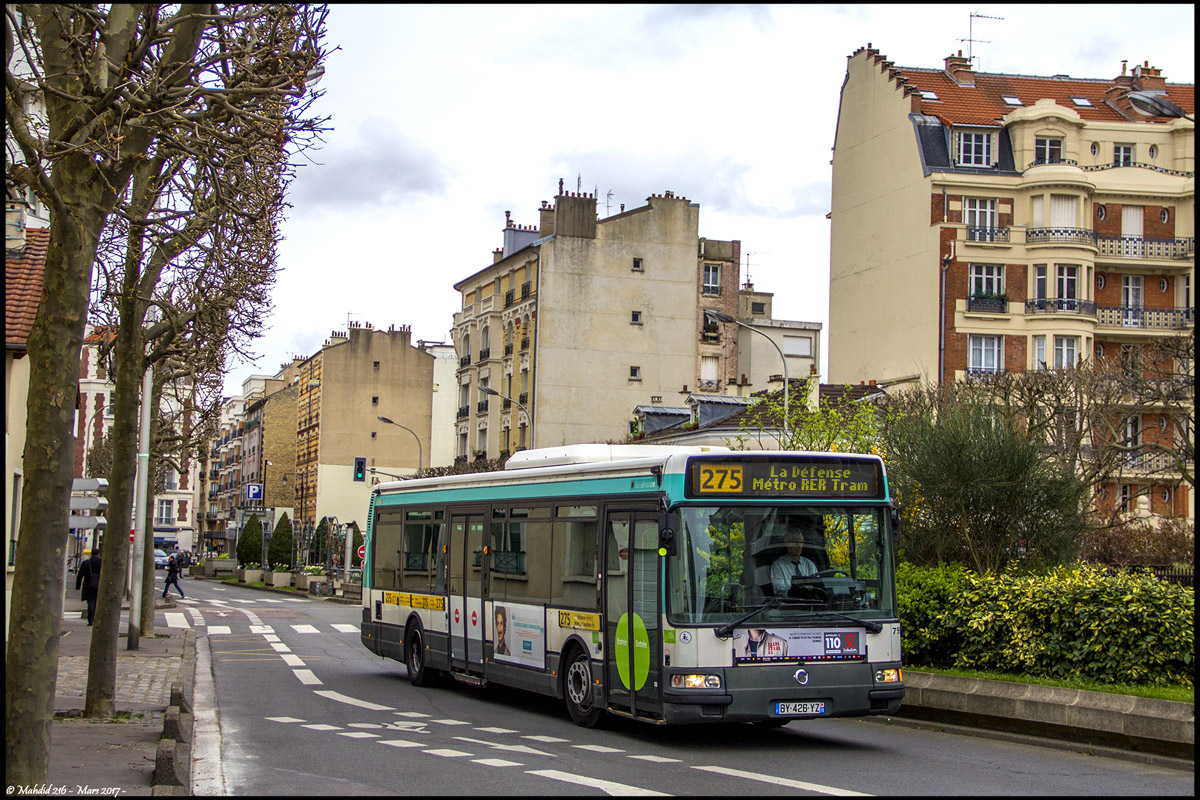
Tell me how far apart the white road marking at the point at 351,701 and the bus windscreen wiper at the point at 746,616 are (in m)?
5.86

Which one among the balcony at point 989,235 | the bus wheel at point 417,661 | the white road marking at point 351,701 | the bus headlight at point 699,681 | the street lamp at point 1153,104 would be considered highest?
the balcony at point 989,235

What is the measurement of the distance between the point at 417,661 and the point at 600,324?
1861 inches

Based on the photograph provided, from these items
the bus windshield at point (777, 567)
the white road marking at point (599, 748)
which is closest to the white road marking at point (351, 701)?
the white road marking at point (599, 748)

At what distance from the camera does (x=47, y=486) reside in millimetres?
9836

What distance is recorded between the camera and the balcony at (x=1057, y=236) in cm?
5284

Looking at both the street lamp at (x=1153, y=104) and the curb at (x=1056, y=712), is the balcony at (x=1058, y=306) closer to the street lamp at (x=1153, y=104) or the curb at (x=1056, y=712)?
the street lamp at (x=1153, y=104)

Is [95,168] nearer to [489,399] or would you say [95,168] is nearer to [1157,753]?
[1157,753]

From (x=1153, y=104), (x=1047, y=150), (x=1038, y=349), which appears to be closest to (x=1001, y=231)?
(x=1047, y=150)

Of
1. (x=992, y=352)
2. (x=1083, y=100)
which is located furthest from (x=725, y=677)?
(x=1083, y=100)

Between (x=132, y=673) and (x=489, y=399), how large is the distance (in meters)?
51.1

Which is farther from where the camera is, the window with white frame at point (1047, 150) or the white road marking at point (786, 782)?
the window with white frame at point (1047, 150)

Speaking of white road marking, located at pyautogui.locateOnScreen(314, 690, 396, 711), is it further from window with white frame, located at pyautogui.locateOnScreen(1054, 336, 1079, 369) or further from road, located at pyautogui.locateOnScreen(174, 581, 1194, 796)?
window with white frame, located at pyautogui.locateOnScreen(1054, 336, 1079, 369)

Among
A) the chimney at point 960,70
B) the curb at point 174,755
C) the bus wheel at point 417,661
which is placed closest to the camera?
the curb at point 174,755

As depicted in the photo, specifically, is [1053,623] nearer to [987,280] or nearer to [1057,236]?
[987,280]
